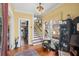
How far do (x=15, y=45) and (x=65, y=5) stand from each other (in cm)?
86

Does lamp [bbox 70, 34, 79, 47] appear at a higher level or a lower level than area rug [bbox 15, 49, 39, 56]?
higher

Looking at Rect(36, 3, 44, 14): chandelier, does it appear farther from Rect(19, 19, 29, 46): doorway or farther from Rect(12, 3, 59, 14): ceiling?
Rect(19, 19, 29, 46): doorway

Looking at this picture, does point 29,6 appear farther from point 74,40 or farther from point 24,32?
point 74,40

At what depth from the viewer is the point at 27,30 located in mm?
1850

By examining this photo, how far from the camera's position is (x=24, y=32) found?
1.85 meters

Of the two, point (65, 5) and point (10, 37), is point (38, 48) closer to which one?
point (10, 37)

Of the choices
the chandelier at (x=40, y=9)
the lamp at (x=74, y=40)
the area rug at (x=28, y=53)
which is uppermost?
the chandelier at (x=40, y=9)

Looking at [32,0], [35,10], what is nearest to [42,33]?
[35,10]

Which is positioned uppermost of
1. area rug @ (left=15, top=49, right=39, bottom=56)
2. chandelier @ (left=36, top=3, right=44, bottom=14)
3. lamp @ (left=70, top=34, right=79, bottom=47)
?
chandelier @ (left=36, top=3, right=44, bottom=14)

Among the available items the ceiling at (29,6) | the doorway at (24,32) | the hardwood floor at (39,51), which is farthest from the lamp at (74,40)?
the doorway at (24,32)

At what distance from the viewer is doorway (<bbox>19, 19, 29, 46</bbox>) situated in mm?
1832

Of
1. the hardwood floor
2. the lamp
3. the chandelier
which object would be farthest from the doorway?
the lamp

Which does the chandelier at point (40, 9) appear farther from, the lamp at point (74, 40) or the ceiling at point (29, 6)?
the lamp at point (74, 40)

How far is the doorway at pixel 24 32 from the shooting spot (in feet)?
6.01
